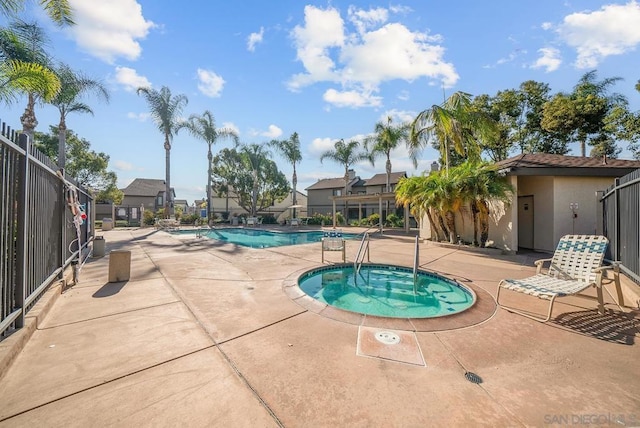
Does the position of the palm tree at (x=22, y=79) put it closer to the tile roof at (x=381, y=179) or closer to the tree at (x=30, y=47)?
the tree at (x=30, y=47)

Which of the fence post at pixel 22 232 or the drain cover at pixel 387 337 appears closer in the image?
the fence post at pixel 22 232

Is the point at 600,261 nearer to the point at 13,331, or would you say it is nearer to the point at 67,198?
the point at 13,331

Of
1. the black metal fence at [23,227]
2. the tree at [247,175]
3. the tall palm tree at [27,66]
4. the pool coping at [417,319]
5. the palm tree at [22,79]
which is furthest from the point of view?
the tree at [247,175]

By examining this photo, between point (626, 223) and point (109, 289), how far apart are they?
9604 millimetres

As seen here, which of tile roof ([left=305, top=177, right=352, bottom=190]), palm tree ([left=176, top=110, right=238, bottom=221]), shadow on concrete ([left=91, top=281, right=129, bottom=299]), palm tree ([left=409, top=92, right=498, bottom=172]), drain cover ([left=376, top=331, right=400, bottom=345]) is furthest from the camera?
tile roof ([left=305, top=177, right=352, bottom=190])

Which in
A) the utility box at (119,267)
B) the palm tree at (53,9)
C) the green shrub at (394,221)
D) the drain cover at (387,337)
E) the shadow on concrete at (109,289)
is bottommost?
the drain cover at (387,337)

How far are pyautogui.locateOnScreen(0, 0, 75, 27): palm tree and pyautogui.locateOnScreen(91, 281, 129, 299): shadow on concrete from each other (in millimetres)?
6953

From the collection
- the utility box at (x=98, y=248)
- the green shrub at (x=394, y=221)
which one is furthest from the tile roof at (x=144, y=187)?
the green shrub at (x=394, y=221)

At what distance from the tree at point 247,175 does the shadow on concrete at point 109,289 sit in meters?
24.1

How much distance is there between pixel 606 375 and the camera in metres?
2.54

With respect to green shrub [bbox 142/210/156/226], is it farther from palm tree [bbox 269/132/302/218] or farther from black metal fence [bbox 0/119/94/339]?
black metal fence [bbox 0/119/94/339]

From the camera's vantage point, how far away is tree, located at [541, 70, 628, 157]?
1684 cm

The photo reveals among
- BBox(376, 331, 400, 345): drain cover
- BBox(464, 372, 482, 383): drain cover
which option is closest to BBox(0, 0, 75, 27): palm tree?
BBox(376, 331, 400, 345): drain cover

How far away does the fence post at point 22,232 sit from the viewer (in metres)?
2.95
